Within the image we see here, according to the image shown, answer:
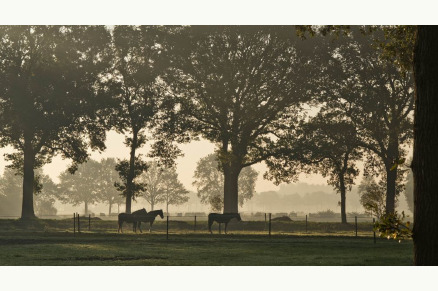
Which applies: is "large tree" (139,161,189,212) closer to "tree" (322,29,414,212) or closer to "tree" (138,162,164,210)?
"tree" (138,162,164,210)

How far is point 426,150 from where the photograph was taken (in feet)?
28.7

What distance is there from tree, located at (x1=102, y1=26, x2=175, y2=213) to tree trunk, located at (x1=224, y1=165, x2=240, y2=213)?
22.8 feet

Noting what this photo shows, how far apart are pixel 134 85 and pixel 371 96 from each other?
58.1 ft

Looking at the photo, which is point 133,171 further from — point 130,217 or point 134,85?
point 130,217

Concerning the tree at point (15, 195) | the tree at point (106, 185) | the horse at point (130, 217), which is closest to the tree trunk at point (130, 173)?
the horse at point (130, 217)

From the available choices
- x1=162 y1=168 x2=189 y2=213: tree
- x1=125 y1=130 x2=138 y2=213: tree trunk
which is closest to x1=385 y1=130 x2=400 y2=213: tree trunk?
x1=125 y1=130 x2=138 y2=213: tree trunk

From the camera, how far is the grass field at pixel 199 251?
835 inches

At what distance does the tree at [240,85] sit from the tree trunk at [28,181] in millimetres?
11643

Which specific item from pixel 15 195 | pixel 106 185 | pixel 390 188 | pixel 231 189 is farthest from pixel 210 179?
pixel 390 188

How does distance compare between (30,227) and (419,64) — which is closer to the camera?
(419,64)

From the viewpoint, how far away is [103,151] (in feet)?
165
